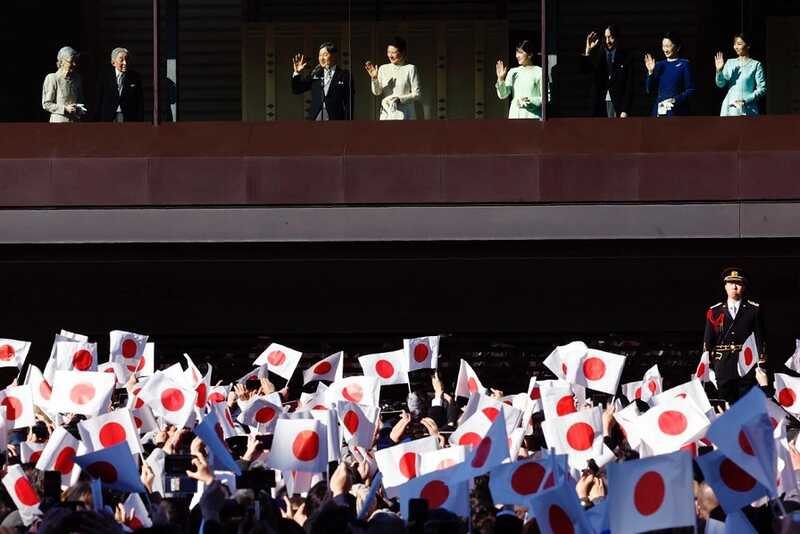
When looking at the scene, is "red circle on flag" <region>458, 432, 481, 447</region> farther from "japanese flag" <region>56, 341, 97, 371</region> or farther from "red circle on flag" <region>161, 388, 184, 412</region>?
"japanese flag" <region>56, 341, 97, 371</region>

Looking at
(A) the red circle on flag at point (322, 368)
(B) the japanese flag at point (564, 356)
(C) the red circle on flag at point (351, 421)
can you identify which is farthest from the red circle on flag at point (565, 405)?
(A) the red circle on flag at point (322, 368)

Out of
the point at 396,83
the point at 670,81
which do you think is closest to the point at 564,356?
the point at 670,81

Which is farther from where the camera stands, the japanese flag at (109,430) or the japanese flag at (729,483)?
the japanese flag at (109,430)

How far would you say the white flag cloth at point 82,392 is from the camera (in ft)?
42.3

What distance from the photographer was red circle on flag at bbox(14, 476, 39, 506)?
30.4ft

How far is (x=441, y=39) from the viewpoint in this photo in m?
20.3

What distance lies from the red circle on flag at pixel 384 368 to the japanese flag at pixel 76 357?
8.35 feet

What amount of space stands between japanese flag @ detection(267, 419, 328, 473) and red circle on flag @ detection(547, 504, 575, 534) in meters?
2.91

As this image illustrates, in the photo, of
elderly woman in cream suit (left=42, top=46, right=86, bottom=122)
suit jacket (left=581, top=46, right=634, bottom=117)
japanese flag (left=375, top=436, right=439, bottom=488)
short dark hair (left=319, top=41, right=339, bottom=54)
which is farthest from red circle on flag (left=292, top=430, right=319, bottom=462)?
elderly woman in cream suit (left=42, top=46, right=86, bottom=122)

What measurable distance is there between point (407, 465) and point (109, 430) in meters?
1.96

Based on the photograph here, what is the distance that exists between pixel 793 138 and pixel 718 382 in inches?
195

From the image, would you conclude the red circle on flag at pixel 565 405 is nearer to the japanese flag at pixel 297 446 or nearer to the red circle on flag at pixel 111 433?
the japanese flag at pixel 297 446

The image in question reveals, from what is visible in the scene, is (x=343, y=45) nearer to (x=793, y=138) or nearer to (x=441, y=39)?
(x=441, y=39)

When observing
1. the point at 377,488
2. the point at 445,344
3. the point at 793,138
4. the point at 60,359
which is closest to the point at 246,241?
the point at 445,344
